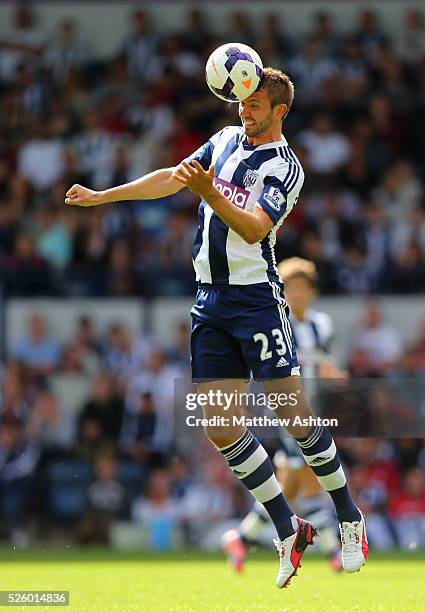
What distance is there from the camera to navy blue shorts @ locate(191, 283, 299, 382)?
7.43m

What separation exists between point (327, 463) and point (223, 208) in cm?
167

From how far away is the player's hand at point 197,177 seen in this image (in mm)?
6754

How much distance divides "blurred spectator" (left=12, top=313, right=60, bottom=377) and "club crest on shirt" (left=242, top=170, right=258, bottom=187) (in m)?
8.53

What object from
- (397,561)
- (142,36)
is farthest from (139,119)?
(397,561)

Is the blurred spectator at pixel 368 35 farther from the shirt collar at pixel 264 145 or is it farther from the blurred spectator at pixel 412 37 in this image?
the shirt collar at pixel 264 145

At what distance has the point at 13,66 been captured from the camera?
19.5 meters

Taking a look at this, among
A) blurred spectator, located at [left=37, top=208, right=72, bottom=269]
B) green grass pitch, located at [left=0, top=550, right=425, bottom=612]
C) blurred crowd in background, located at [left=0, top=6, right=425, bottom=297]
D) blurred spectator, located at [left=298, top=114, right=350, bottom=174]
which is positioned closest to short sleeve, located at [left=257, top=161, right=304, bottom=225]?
green grass pitch, located at [left=0, top=550, right=425, bottom=612]

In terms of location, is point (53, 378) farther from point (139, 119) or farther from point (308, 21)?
point (308, 21)

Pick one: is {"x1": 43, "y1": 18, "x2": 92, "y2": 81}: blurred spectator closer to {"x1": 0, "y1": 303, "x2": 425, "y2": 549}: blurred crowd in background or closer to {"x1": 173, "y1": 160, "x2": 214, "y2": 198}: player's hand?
{"x1": 0, "y1": 303, "x2": 425, "y2": 549}: blurred crowd in background

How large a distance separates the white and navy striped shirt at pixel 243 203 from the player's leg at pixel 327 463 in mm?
647

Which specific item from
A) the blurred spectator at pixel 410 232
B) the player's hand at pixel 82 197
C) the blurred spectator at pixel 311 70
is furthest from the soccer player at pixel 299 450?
the blurred spectator at pixel 311 70

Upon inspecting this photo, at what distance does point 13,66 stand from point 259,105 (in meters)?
12.7

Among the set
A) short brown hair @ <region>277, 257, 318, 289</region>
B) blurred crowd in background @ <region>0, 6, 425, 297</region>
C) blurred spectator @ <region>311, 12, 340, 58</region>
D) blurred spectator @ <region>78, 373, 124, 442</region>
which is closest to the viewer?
short brown hair @ <region>277, 257, 318, 289</region>

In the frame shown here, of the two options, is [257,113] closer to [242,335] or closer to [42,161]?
[242,335]
